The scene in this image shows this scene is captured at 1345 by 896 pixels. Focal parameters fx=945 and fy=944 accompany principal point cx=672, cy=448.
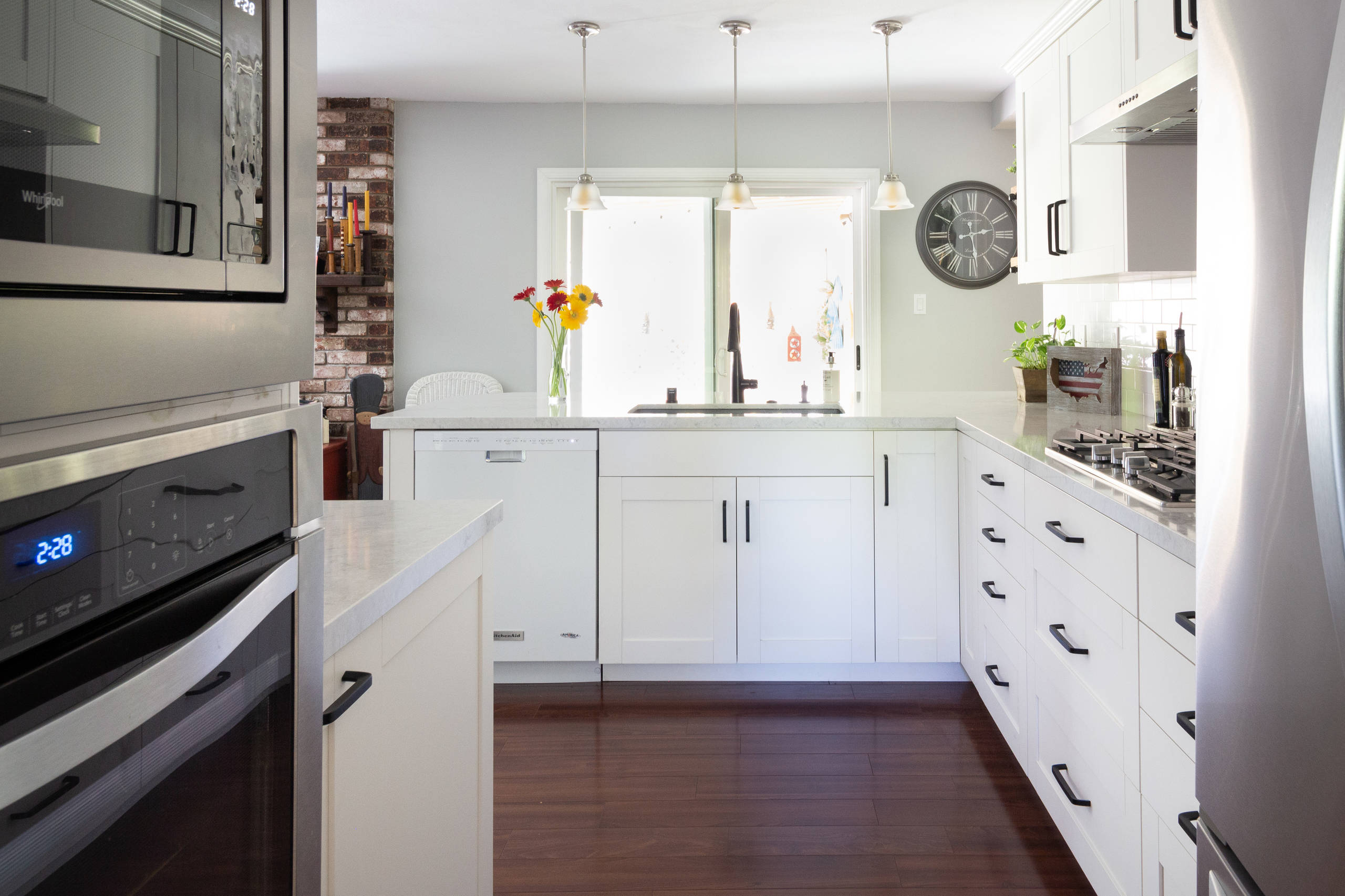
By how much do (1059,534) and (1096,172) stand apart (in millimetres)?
1271

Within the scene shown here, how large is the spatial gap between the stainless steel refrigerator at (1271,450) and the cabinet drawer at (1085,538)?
687mm

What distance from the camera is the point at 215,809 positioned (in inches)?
24.3

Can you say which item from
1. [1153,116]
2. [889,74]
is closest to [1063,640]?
[1153,116]

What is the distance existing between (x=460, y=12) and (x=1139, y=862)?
389 centimetres

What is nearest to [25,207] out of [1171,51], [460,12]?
[1171,51]

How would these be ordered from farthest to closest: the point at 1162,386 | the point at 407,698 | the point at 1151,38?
the point at 1162,386, the point at 1151,38, the point at 407,698

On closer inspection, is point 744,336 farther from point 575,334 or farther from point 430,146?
point 430,146

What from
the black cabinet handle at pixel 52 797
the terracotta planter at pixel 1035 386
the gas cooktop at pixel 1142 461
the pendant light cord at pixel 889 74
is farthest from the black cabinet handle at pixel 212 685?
the pendant light cord at pixel 889 74

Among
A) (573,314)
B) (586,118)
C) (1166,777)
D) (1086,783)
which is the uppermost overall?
(586,118)

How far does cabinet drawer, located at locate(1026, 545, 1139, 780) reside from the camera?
1500mm

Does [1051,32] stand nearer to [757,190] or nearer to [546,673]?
[546,673]

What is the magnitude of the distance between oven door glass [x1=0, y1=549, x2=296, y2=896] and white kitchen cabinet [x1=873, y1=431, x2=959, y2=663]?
2374 millimetres

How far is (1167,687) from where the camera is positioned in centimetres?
134

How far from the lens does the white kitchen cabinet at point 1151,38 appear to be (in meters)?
2.06
